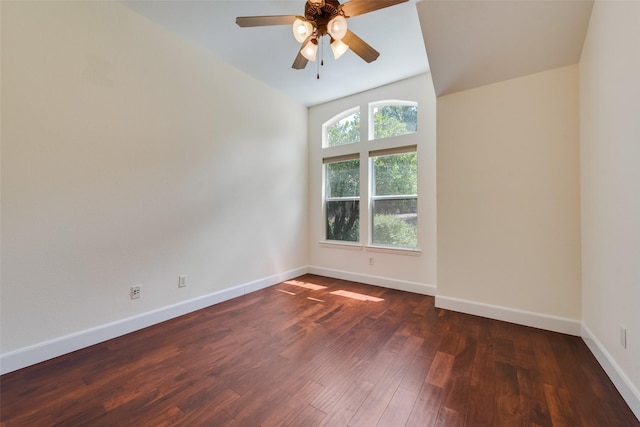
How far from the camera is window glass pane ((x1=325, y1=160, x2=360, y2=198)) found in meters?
4.09

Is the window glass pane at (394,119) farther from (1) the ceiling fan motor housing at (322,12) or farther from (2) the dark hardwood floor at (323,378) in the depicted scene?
(2) the dark hardwood floor at (323,378)

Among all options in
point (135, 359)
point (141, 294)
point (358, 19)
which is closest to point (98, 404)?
point (135, 359)

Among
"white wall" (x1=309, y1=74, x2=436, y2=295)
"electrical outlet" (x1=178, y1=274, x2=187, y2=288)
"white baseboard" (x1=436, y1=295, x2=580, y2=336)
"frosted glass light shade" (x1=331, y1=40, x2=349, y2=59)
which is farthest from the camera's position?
"white wall" (x1=309, y1=74, x2=436, y2=295)

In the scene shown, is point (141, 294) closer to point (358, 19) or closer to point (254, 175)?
point (254, 175)

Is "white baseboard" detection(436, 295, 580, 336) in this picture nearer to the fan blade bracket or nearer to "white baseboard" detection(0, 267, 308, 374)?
"white baseboard" detection(0, 267, 308, 374)

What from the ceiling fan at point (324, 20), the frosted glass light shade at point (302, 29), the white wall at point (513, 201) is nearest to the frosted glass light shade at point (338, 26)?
the ceiling fan at point (324, 20)

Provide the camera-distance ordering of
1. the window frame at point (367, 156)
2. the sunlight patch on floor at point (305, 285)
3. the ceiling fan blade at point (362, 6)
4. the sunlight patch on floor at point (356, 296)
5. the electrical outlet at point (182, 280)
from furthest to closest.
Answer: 1. the sunlight patch on floor at point (305, 285)
2. the window frame at point (367, 156)
3. the sunlight patch on floor at point (356, 296)
4. the electrical outlet at point (182, 280)
5. the ceiling fan blade at point (362, 6)

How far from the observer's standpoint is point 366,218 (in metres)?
3.89

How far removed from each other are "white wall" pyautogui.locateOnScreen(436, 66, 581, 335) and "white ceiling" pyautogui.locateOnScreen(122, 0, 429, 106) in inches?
31.9

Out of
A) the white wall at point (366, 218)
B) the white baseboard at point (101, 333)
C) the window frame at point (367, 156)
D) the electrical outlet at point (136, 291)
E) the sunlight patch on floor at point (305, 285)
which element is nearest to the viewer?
the white baseboard at point (101, 333)

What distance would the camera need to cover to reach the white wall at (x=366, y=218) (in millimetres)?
3314

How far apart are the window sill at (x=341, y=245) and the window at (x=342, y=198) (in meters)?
0.11

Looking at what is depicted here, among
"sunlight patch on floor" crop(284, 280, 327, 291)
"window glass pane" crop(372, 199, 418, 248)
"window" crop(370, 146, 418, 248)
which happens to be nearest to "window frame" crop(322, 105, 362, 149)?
"window" crop(370, 146, 418, 248)

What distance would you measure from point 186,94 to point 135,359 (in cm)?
255
